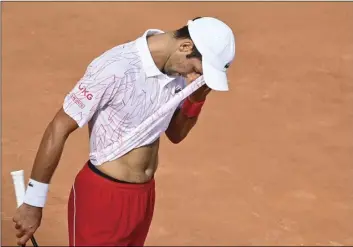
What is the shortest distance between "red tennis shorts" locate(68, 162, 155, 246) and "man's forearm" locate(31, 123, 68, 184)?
0.99 feet

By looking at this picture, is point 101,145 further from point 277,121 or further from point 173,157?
point 277,121

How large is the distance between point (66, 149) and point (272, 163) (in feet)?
5.64

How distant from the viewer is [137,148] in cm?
386

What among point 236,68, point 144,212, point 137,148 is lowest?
point 236,68

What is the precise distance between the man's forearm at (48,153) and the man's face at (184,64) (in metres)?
0.55

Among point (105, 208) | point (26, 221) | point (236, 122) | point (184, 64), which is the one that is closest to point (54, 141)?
point (26, 221)

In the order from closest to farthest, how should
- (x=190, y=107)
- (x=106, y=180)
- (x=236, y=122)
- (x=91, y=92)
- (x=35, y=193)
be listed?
1. (x=91, y=92)
2. (x=35, y=193)
3. (x=106, y=180)
4. (x=190, y=107)
5. (x=236, y=122)

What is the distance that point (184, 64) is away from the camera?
12.0 feet

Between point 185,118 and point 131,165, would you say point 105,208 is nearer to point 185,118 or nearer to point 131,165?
point 131,165

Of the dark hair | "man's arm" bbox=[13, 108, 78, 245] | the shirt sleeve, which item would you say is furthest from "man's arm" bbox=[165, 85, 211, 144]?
"man's arm" bbox=[13, 108, 78, 245]

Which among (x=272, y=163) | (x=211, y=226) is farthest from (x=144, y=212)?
(x=272, y=163)

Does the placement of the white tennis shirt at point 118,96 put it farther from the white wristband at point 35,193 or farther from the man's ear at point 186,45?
the white wristband at point 35,193

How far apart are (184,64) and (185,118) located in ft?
1.58

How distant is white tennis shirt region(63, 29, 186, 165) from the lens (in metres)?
3.57
